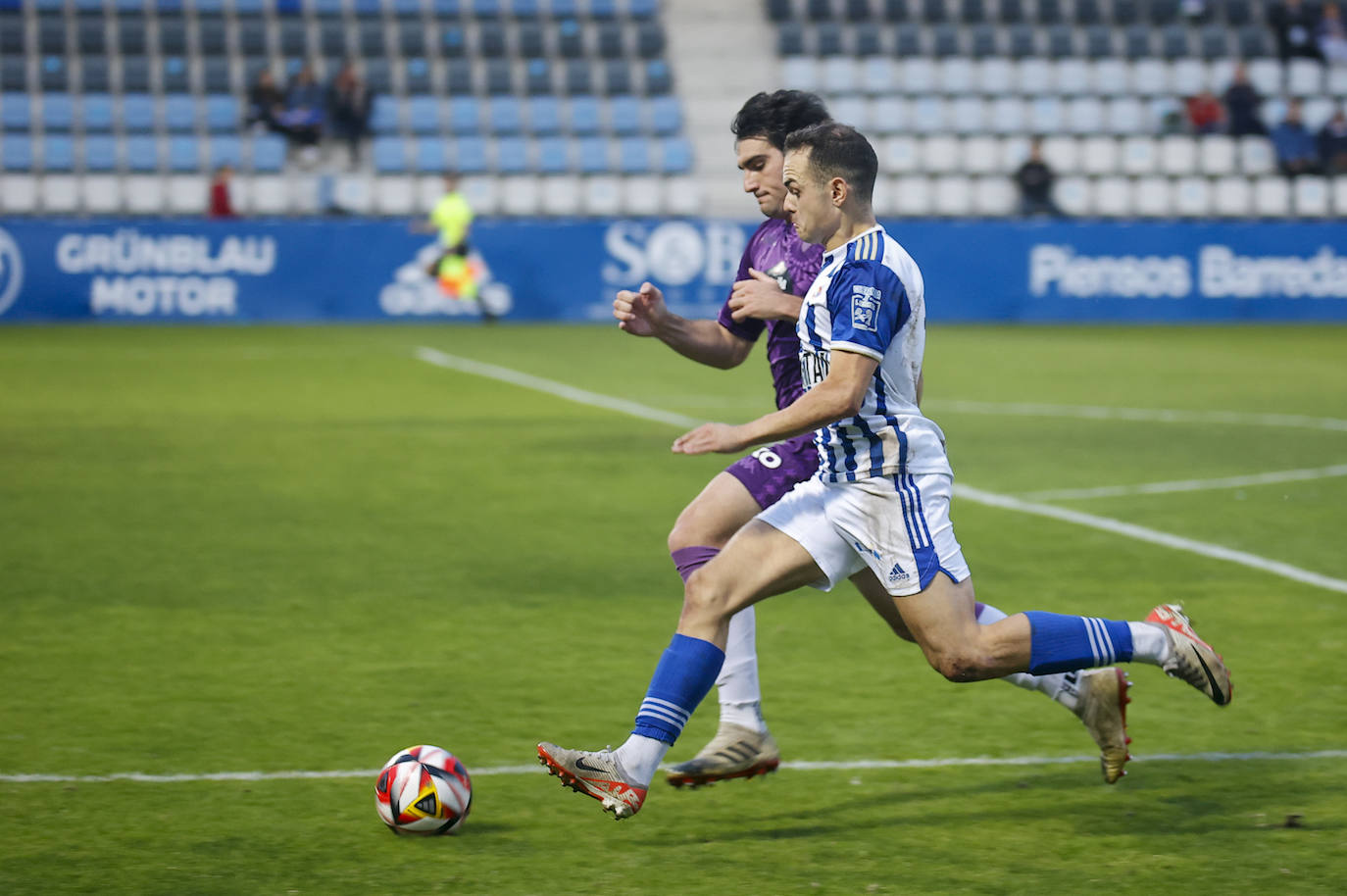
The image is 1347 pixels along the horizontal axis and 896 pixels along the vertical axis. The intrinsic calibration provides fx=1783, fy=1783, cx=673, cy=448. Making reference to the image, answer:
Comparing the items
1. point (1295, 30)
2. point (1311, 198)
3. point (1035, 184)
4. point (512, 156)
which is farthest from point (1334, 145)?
point (512, 156)

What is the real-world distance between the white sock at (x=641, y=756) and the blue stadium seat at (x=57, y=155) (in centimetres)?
2539

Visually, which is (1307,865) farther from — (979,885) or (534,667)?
(534,667)

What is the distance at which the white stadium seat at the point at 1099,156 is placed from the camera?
3167cm

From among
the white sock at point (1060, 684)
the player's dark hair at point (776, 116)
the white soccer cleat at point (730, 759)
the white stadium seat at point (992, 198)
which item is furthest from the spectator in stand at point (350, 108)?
the white sock at point (1060, 684)

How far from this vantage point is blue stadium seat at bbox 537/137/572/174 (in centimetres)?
2986

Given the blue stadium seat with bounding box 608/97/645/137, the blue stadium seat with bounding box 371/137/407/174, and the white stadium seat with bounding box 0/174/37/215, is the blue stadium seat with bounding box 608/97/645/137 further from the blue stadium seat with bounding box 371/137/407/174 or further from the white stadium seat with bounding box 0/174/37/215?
the white stadium seat with bounding box 0/174/37/215

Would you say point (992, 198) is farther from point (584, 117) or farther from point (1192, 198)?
point (584, 117)

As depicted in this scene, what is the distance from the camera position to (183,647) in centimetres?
716

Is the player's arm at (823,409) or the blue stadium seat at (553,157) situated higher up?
the blue stadium seat at (553,157)

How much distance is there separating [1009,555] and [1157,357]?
12.9 metres

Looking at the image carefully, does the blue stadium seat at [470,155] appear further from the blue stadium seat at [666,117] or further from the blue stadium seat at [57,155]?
the blue stadium seat at [57,155]

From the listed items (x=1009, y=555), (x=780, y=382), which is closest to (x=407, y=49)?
(x=1009, y=555)

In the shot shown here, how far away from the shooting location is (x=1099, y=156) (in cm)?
3170

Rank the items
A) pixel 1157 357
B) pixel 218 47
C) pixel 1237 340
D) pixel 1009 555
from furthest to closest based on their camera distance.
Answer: pixel 218 47
pixel 1237 340
pixel 1157 357
pixel 1009 555
